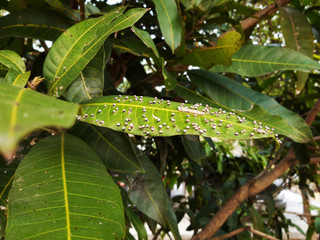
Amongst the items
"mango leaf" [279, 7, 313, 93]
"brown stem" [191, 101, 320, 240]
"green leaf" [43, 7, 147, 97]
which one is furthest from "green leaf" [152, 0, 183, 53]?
"brown stem" [191, 101, 320, 240]

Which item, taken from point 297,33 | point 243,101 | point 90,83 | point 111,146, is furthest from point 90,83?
point 297,33

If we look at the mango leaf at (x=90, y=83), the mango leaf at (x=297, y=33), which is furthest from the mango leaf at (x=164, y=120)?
the mango leaf at (x=297, y=33)

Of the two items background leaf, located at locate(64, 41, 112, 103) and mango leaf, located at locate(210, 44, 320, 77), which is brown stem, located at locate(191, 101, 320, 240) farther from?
background leaf, located at locate(64, 41, 112, 103)

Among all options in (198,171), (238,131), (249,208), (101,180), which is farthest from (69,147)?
(249,208)

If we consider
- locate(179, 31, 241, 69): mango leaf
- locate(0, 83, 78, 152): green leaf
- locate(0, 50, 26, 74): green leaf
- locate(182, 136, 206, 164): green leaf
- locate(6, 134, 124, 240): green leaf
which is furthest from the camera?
locate(182, 136, 206, 164): green leaf

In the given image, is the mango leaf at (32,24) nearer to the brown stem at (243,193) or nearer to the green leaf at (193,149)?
the green leaf at (193,149)

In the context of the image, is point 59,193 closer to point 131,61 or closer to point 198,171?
point 131,61

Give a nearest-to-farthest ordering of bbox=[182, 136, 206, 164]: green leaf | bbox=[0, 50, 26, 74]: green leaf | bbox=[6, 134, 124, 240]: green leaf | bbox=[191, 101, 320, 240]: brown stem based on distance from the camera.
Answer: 1. bbox=[6, 134, 124, 240]: green leaf
2. bbox=[0, 50, 26, 74]: green leaf
3. bbox=[182, 136, 206, 164]: green leaf
4. bbox=[191, 101, 320, 240]: brown stem
